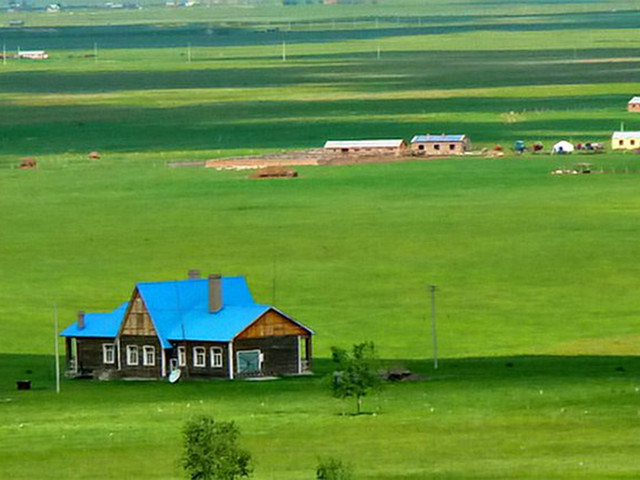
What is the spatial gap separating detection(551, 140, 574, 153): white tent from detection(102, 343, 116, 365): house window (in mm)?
78937

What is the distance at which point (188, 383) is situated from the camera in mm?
64062

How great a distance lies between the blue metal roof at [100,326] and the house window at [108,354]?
284 mm

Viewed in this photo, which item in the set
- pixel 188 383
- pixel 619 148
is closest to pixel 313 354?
pixel 188 383

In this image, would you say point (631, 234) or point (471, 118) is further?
point (471, 118)

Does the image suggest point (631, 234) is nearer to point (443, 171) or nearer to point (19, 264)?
point (19, 264)

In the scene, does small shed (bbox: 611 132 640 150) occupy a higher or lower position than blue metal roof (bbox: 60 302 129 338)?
higher

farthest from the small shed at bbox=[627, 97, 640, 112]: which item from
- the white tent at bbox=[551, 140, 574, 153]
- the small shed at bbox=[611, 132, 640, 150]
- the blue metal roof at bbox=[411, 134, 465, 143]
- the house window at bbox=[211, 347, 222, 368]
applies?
the house window at bbox=[211, 347, 222, 368]

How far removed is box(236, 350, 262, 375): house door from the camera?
213ft

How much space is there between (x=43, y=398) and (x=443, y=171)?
2956 inches

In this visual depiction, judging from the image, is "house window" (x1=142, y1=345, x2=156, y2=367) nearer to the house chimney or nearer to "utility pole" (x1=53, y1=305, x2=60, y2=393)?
the house chimney

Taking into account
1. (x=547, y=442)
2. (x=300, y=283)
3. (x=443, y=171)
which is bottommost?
(x=547, y=442)

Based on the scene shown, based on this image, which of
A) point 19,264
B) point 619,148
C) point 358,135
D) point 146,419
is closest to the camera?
point 146,419

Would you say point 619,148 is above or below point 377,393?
above

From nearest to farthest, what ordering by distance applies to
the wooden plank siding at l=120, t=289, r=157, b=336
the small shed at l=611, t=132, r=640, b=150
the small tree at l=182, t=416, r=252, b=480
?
the small tree at l=182, t=416, r=252, b=480 → the wooden plank siding at l=120, t=289, r=157, b=336 → the small shed at l=611, t=132, r=640, b=150
